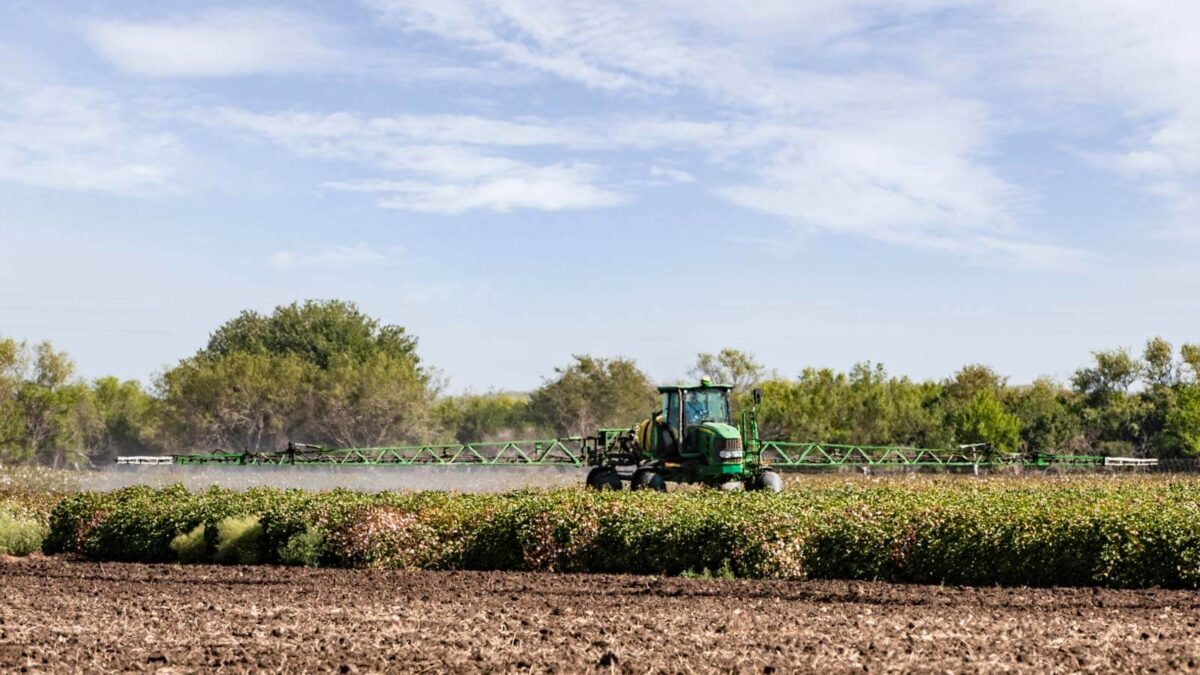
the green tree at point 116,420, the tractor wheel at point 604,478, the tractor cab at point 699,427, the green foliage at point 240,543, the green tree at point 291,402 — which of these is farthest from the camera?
the green tree at point 116,420

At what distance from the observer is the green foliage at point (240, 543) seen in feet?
61.4

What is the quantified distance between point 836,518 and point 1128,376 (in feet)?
166

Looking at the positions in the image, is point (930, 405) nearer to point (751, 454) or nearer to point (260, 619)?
point (751, 454)

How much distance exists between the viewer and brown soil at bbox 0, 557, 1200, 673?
9.89 m

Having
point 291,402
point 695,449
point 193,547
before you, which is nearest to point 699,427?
point 695,449

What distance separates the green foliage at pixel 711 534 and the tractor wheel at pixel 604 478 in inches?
219

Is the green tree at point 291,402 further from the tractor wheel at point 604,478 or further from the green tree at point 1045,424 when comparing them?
the tractor wheel at point 604,478

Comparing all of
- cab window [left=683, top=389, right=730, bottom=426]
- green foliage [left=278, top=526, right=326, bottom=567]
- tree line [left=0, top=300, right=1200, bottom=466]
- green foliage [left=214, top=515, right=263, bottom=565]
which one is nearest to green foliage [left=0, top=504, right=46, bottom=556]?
green foliage [left=214, top=515, right=263, bottom=565]

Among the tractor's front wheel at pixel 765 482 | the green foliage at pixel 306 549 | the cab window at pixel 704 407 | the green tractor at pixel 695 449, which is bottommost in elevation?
the green foliage at pixel 306 549

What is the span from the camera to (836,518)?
1653 cm

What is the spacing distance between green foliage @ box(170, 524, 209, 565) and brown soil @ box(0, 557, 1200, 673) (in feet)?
8.35

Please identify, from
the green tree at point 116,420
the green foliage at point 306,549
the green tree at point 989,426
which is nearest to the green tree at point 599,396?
the green tree at point 989,426

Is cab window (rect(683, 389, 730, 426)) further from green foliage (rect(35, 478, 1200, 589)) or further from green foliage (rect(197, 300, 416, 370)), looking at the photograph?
green foliage (rect(197, 300, 416, 370))

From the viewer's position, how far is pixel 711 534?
16.7 meters
